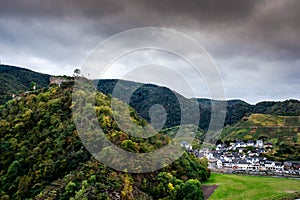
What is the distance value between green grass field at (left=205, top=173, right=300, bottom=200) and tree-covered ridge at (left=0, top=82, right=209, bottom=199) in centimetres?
420

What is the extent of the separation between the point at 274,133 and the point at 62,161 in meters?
69.8

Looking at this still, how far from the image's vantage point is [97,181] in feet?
67.7

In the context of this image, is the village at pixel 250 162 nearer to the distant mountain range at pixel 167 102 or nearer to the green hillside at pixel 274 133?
the green hillside at pixel 274 133

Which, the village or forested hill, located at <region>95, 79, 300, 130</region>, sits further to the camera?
forested hill, located at <region>95, 79, 300, 130</region>

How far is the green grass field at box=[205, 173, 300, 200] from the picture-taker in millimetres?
29000

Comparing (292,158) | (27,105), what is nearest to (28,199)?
(27,105)

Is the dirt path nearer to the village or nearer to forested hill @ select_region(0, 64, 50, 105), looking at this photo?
the village

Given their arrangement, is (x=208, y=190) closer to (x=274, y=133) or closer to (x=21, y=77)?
(x=274, y=133)

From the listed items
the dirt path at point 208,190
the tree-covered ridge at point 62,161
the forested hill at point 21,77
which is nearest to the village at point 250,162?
the dirt path at point 208,190

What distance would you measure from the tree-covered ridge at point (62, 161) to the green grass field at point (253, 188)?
13.8 feet

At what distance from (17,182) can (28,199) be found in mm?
2669

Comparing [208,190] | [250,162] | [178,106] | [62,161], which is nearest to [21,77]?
[178,106]

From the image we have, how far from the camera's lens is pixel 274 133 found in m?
80.0

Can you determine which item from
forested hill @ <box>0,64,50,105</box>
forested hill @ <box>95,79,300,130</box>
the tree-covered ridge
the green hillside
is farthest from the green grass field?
forested hill @ <box>0,64,50,105</box>
